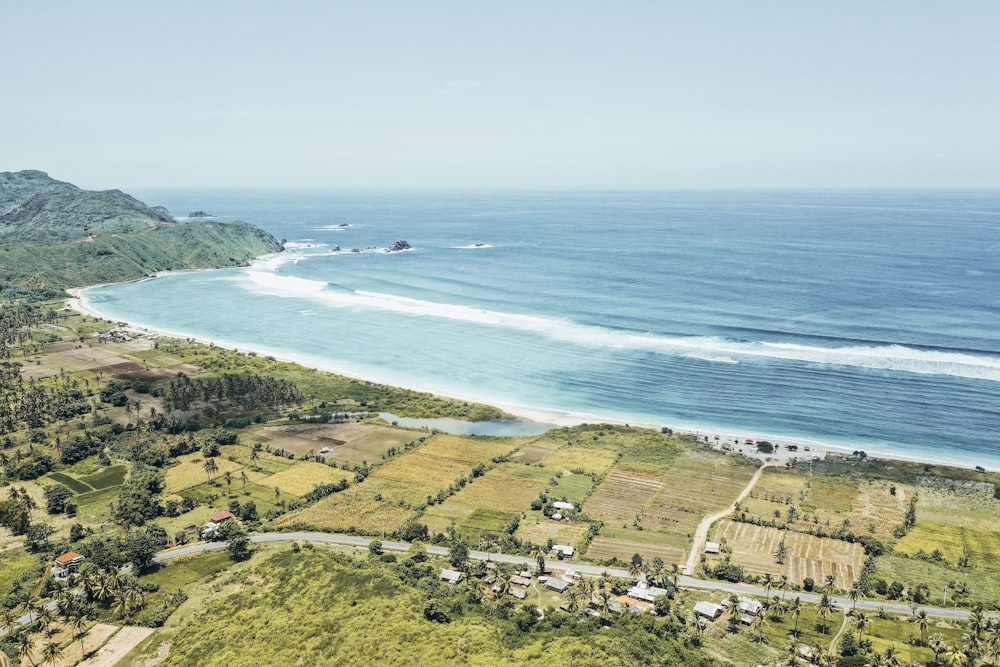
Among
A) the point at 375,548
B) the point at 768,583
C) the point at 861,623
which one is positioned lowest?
the point at 768,583

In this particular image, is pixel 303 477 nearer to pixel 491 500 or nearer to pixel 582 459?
pixel 491 500

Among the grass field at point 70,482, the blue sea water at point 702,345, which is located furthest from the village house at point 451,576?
the grass field at point 70,482

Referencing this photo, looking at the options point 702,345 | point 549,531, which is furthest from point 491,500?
point 702,345

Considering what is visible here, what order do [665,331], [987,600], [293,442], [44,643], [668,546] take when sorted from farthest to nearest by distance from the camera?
[665,331] → [293,442] → [668,546] → [987,600] → [44,643]

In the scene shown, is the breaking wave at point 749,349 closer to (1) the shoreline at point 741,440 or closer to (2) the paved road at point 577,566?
(1) the shoreline at point 741,440

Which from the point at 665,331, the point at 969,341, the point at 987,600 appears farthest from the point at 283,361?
the point at 969,341

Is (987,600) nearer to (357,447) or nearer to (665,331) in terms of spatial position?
(357,447)

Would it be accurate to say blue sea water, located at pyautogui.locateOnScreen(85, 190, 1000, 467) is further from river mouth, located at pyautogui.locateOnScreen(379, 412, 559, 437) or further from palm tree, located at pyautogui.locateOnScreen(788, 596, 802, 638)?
palm tree, located at pyautogui.locateOnScreen(788, 596, 802, 638)
